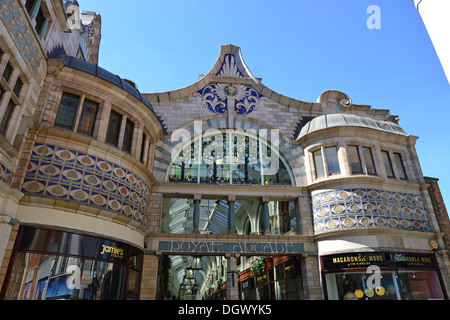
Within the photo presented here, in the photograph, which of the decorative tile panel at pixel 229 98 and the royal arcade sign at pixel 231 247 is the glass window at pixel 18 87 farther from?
the decorative tile panel at pixel 229 98

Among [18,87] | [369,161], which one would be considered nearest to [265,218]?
[369,161]

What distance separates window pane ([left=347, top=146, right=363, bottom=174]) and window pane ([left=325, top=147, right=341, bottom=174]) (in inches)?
25.6

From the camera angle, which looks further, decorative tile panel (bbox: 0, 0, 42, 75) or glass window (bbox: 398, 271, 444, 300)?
glass window (bbox: 398, 271, 444, 300)

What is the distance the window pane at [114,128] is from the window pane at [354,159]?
11533 millimetres

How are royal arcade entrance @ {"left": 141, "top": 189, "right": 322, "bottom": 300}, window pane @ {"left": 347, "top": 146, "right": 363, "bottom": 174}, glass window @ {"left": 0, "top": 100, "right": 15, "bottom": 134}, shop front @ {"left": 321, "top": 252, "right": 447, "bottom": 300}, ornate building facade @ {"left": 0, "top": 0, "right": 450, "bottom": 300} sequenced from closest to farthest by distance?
glass window @ {"left": 0, "top": 100, "right": 15, "bottom": 134} < ornate building facade @ {"left": 0, "top": 0, "right": 450, "bottom": 300} < shop front @ {"left": 321, "top": 252, "right": 447, "bottom": 300} < royal arcade entrance @ {"left": 141, "top": 189, "right": 322, "bottom": 300} < window pane @ {"left": 347, "top": 146, "right": 363, "bottom": 174}

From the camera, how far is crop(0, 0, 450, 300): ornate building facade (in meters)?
10.1

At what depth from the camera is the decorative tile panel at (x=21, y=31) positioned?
30.3 ft

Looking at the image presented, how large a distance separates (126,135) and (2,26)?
6.02 metres

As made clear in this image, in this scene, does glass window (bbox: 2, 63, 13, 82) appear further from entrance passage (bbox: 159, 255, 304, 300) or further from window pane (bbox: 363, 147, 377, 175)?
window pane (bbox: 363, 147, 377, 175)

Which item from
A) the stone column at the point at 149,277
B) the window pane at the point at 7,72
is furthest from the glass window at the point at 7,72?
the stone column at the point at 149,277

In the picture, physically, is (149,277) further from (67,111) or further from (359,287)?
(359,287)

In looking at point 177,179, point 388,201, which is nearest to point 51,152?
point 177,179

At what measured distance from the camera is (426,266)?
14.5 metres

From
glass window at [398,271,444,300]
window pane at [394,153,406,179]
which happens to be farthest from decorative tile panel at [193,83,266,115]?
glass window at [398,271,444,300]
